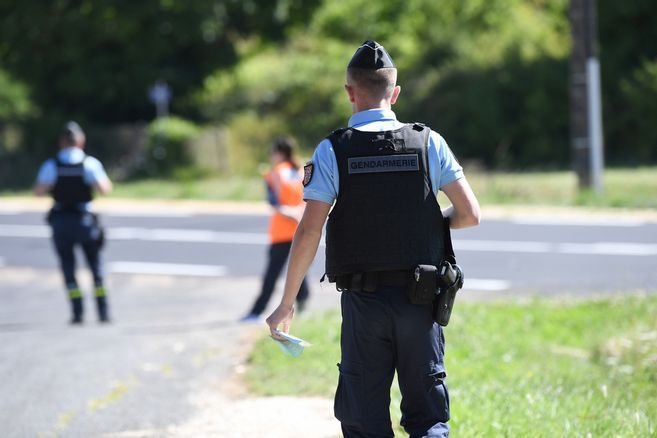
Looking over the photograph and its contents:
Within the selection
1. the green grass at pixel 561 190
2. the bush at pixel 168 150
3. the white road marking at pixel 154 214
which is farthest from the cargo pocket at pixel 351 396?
the bush at pixel 168 150

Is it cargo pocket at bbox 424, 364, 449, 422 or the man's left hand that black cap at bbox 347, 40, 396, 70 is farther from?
cargo pocket at bbox 424, 364, 449, 422

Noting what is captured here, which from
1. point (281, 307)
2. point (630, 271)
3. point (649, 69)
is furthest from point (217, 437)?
point (649, 69)

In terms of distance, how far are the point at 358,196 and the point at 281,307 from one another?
0.53m

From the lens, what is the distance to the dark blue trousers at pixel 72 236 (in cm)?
1089

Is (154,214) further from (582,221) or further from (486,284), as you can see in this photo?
(486,284)

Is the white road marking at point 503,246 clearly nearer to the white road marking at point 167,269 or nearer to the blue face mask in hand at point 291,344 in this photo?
the white road marking at point 167,269

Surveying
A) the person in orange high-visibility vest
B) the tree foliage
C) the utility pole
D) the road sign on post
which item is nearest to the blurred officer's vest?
the person in orange high-visibility vest

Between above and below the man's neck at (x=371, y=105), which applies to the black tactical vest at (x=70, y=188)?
below

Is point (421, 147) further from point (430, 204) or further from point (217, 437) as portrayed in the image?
point (217, 437)

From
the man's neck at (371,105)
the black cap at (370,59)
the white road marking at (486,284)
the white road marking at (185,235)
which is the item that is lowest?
the white road marking at (486,284)

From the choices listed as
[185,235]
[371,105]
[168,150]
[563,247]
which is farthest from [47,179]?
[168,150]

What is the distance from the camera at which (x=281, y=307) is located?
4.38 meters

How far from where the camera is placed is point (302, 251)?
14.1 ft

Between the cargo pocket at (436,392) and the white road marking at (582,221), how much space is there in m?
13.9
